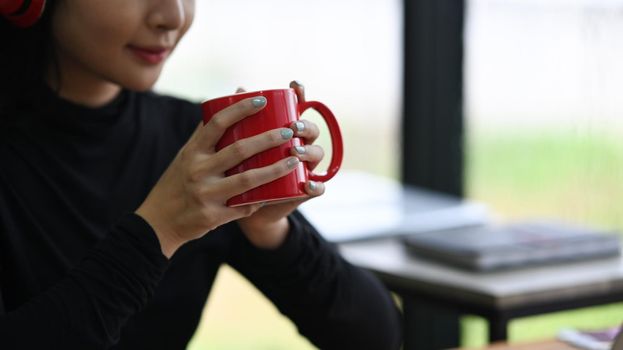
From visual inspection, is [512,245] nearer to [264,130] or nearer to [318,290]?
[318,290]

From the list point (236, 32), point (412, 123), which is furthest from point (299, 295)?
point (236, 32)

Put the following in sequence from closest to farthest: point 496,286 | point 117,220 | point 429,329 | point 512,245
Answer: point 117,220
point 496,286
point 512,245
point 429,329

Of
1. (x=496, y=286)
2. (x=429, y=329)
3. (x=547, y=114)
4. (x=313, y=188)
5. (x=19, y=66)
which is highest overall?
(x=19, y=66)

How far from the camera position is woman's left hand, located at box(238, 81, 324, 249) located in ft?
2.99

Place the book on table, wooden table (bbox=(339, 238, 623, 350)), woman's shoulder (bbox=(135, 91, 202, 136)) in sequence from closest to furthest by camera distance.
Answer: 1. woman's shoulder (bbox=(135, 91, 202, 136))
2. wooden table (bbox=(339, 238, 623, 350))
3. the book on table

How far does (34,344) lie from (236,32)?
1.71 m

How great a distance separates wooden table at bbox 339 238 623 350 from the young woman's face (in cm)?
62

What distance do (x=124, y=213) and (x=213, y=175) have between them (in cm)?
37

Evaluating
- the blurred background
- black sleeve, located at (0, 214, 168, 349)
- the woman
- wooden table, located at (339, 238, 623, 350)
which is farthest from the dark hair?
the blurred background

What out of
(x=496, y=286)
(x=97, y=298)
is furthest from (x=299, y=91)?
(x=496, y=286)

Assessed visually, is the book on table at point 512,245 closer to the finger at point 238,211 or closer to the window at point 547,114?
the window at point 547,114

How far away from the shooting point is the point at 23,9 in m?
0.99

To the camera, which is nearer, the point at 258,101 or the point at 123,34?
the point at 258,101

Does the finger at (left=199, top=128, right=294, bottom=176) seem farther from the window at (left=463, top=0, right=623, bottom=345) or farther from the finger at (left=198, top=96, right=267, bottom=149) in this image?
the window at (left=463, top=0, right=623, bottom=345)
